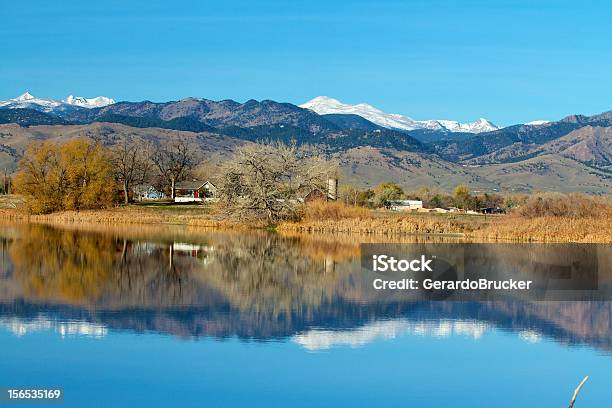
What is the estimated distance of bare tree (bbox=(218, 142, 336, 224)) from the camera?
5962 centimetres

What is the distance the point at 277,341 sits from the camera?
1848 centimetres

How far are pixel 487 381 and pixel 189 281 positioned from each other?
1394cm

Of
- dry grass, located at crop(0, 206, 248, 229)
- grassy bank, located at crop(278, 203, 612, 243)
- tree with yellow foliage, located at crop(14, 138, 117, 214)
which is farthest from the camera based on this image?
tree with yellow foliage, located at crop(14, 138, 117, 214)

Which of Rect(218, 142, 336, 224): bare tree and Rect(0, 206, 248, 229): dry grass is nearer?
Rect(218, 142, 336, 224): bare tree

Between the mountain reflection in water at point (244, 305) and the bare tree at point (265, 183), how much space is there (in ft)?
72.4

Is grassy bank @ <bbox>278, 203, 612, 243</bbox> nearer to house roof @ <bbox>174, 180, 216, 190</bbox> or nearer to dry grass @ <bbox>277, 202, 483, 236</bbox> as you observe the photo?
dry grass @ <bbox>277, 202, 483, 236</bbox>

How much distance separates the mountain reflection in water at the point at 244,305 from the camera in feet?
64.8

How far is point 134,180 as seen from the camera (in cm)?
9788

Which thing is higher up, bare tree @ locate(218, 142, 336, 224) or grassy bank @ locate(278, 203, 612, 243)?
bare tree @ locate(218, 142, 336, 224)

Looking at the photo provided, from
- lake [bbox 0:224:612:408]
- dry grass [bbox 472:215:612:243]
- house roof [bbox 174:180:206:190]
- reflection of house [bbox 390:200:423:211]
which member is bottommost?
lake [bbox 0:224:612:408]

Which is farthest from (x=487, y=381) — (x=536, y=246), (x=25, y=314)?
(x=536, y=246)

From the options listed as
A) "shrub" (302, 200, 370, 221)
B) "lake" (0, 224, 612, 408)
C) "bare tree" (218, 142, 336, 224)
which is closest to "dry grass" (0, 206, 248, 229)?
"bare tree" (218, 142, 336, 224)

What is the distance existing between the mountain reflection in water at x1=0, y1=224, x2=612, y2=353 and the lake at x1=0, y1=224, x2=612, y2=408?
59mm

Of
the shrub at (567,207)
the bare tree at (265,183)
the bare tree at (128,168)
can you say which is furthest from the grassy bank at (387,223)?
the bare tree at (128,168)
